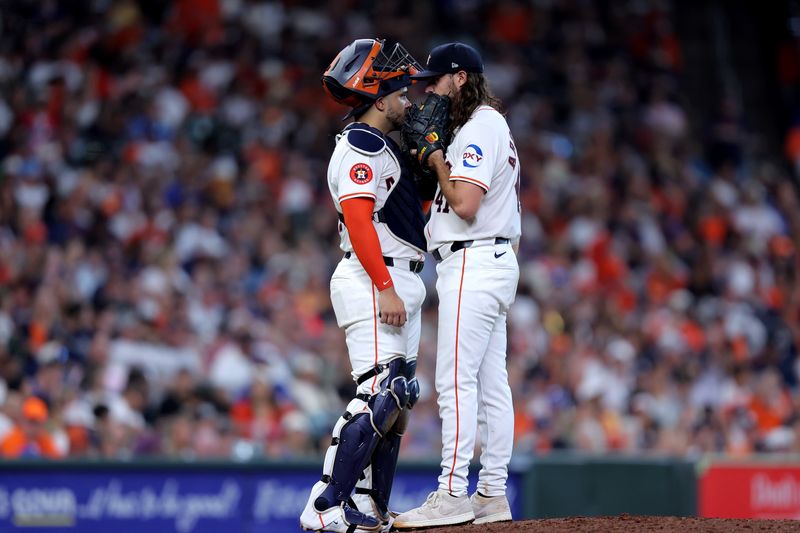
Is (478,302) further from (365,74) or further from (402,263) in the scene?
(365,74)

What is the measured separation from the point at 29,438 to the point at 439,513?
14.6ft

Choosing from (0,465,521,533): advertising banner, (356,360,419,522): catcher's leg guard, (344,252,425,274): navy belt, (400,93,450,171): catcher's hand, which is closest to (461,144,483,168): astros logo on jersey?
(400,93,450,171): catcher's hand

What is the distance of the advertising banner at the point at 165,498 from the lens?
320 inches

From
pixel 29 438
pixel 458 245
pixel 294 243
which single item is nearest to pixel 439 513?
pixel 458 245

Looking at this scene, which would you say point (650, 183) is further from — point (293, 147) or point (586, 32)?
point (293, 147)

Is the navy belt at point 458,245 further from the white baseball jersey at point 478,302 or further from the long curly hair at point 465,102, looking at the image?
the long curly hair at point 465,102

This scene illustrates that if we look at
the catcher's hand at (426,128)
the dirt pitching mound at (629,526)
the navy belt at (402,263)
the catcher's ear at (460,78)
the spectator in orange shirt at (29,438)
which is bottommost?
the spectator in orange shirt at (29,438)

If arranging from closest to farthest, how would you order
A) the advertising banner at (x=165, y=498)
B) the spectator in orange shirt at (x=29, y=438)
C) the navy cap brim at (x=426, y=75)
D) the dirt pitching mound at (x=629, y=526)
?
the dirt pitching mound at (x=629, y=526) → the navy cap brim at (x=426, y=75) → the advertising banner at (x=165, y=498) → the spectator in orange shirt at (x=29, y=438)

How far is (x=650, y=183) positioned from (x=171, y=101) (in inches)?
230

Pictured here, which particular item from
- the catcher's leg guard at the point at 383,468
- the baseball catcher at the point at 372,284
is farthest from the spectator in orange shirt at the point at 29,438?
the baseball catcher at the point at 372,284

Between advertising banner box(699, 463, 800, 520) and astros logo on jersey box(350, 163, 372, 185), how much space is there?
17.2 ft

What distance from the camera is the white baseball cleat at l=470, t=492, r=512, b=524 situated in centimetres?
558

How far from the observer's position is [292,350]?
10.9 m

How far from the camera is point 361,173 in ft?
17.3
